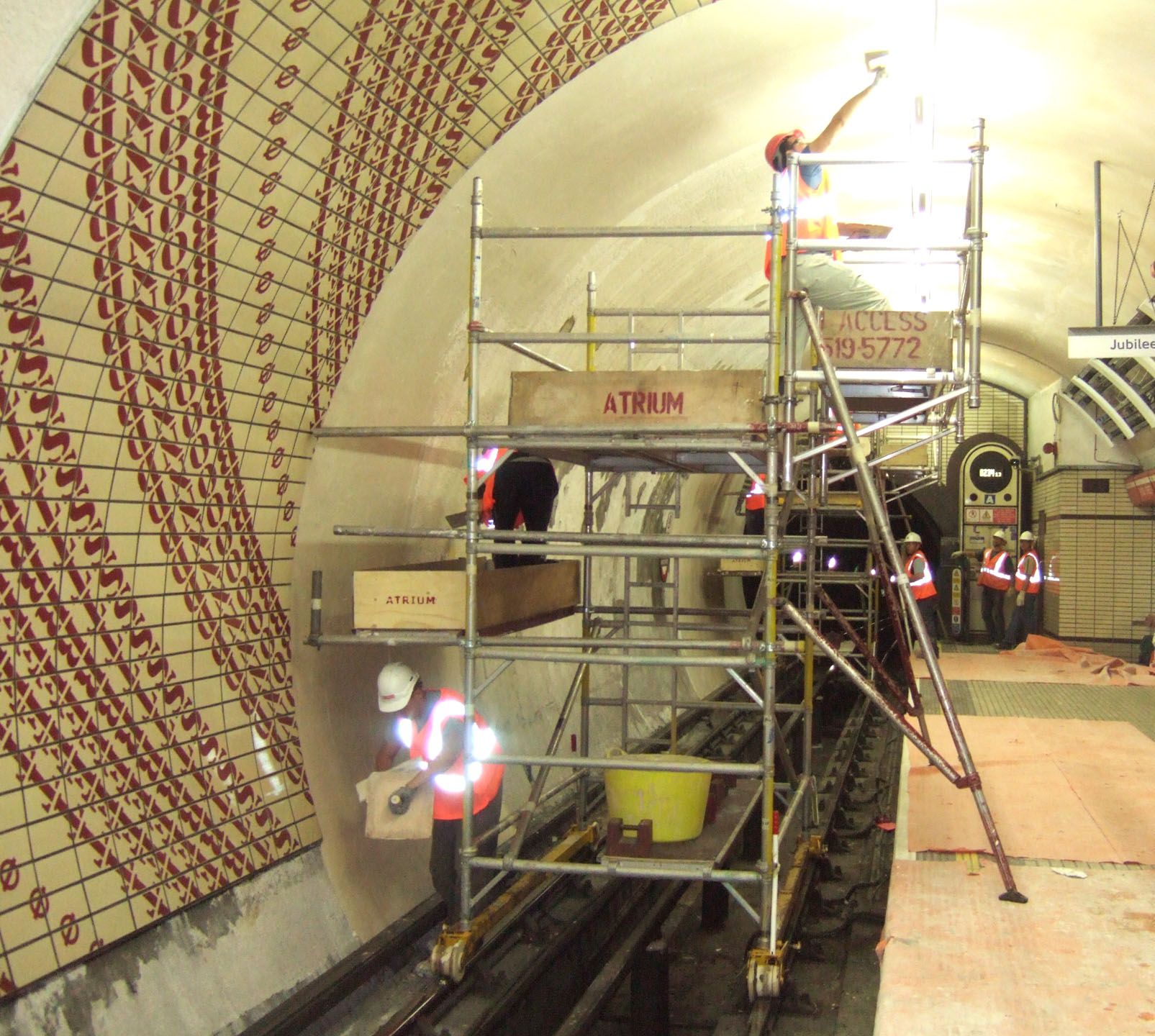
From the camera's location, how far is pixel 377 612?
440cm

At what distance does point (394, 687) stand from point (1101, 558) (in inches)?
442

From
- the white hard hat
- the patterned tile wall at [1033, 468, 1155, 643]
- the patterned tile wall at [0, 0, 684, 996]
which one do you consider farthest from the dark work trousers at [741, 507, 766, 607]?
the patterned tile wall at [0, 0, 684, 996]

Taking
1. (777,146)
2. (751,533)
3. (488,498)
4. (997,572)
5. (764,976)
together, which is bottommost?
(764,976)

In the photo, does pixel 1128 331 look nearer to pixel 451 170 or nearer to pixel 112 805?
pixel 451 170

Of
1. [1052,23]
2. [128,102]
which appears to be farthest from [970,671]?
[128,102]

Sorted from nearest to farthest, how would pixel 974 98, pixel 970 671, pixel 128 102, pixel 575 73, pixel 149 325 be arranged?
pixel 128 102 → pixel 149 325 → pixel 575 73 → pixel 974 98 → pixel 970 671

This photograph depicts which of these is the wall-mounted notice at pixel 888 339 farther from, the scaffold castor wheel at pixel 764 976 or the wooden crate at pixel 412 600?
the scaffold castor wheel at pixel 764 976

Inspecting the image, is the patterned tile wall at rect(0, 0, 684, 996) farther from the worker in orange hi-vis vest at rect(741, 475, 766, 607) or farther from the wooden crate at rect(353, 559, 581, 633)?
Result: the worker in orange hi-vis vest at rect(741, 475, 766, 607)

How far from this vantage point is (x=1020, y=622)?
13.9m

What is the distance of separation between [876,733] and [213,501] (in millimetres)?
9173

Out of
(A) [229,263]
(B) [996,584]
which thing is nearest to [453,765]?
(A) [229,263]

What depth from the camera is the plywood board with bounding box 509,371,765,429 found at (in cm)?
416

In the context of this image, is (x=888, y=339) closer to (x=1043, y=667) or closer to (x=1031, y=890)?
(x=1031, y=890)

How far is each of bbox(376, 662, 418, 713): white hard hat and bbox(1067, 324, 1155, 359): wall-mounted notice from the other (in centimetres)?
461
